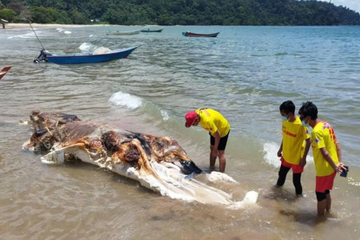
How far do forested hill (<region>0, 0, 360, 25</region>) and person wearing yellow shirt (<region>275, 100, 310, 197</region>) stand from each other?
96750 millimetres

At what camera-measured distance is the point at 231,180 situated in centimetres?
528

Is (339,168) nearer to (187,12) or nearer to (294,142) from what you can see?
(294,142)

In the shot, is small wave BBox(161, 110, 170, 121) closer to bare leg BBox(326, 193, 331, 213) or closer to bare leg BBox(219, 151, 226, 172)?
bare leg BBox(219, 151, 226, 172)

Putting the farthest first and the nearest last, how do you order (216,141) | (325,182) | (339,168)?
(216,141) → (325,182) → (339,168)

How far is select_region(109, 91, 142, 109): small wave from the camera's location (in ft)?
34.3

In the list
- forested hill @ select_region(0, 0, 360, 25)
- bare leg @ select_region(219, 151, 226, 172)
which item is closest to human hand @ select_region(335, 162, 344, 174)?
bare leg @ select_region(219, 151, 226, 172)

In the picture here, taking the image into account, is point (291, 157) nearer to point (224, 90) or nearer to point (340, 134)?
point (340, 134)

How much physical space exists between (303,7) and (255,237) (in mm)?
192106

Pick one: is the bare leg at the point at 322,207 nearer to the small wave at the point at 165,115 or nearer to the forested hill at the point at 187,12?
the small wave at the point at 165,115

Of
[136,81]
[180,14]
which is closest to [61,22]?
[180,14]

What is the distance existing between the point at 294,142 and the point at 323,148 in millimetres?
777

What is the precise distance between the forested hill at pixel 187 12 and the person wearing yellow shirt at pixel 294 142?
317ft

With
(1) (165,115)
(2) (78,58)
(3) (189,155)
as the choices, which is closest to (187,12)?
(2) (78,58)

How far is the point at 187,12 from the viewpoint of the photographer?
501 ft
